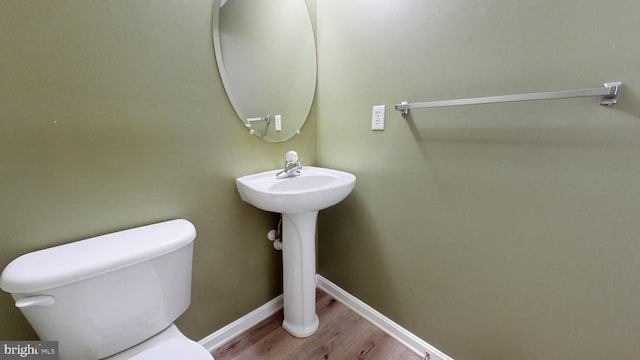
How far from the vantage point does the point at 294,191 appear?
39.3 inches

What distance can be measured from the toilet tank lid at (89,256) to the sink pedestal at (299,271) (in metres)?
0.45

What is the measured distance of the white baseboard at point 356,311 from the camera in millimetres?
1201

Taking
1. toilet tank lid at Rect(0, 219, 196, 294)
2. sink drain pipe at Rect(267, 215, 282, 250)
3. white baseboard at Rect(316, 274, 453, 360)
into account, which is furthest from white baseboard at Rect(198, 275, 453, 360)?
toilet tank lid at Rect(0, 219, 196, 294)

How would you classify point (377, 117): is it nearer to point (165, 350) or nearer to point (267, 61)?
point (267, 61)

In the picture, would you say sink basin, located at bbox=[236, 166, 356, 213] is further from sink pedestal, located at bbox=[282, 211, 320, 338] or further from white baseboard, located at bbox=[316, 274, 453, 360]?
white baseboard, located at bbox=[316, 274, 453, 360]

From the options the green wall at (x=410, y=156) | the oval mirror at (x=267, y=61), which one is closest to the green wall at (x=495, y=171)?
the green wall at (x=410, y=156)

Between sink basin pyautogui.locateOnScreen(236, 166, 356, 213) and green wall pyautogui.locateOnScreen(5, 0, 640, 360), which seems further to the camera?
sink basin pyautogui.locateOnScreen(236, 166, 356, 213)

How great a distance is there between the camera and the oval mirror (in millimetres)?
1106

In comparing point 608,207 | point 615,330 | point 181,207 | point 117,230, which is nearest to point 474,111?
point 608,207

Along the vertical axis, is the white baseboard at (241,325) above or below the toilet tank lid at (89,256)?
below

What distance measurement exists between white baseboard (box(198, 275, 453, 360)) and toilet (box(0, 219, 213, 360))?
459 millimetres

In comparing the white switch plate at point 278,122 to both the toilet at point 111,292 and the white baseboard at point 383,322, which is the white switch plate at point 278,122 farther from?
the white baseboard at point 383,322

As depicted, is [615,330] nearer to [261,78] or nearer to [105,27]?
[261,78]

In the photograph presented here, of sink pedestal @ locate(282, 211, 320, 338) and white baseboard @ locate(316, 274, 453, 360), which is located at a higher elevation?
sink pedestal @ locate(282, 211, 320, 338)
